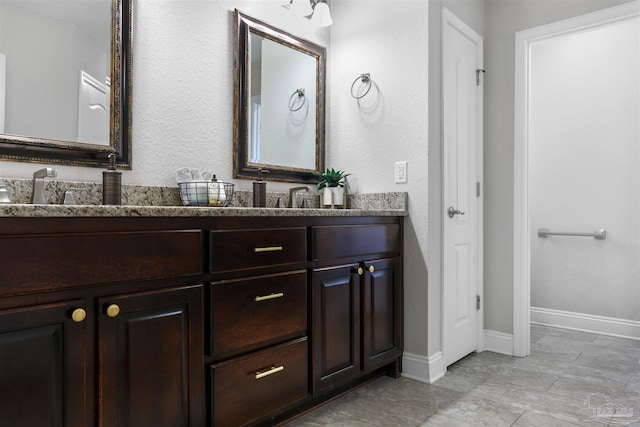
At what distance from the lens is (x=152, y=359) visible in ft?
4.35

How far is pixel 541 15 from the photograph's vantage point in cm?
276

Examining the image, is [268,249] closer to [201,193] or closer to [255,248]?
[255,248]

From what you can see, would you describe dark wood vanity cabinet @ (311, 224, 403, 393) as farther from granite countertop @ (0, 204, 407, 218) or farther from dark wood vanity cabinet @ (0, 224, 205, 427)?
dark wood vanity cabinet @ (0, 224, 205, 427)

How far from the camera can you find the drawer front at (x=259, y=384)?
1514 mm

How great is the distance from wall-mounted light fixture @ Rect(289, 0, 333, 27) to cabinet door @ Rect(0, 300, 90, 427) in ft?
6.36

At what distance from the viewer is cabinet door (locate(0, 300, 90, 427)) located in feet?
3.50

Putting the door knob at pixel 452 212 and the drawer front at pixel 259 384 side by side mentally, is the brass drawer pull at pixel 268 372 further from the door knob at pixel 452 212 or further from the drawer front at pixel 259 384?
the door knob at pixel 452 212

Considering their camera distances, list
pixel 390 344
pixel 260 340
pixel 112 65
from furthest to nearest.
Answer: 1. pixel 390 344
2. pixel 112 65
3. pixel 260 340

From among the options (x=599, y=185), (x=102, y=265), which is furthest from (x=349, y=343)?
(x=599, y=185)

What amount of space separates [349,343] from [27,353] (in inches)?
52.1

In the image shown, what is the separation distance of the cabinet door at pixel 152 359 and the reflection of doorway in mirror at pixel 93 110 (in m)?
0.80

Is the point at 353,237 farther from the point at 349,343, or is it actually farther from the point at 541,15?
the point at 541,15

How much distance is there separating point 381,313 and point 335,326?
1.17ft

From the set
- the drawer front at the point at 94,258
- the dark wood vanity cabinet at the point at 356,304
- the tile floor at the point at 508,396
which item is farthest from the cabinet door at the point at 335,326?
the drawer front at the point at 94,258
